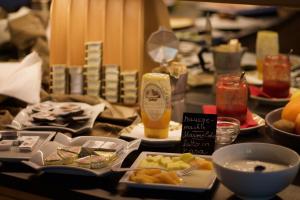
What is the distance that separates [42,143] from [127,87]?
55cm

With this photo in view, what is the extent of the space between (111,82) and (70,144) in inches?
20.3

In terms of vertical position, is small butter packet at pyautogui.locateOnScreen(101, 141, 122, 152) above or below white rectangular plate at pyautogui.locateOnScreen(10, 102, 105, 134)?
below

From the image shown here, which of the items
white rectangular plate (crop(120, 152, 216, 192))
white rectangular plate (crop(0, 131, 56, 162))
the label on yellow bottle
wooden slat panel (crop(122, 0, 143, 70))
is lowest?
white rectangular plate (crop(120, 152, 216, 192))

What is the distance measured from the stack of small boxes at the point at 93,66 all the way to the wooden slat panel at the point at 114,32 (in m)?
0.03

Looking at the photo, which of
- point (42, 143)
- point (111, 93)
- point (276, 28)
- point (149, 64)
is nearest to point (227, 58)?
point (149, 64)

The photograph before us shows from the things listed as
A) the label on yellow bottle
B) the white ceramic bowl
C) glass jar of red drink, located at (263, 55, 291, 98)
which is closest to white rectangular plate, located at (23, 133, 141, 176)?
the label on yellow bottle

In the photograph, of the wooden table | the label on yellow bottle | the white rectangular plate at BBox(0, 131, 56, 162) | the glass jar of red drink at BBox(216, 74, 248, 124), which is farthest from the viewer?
the glass jar of red drink at BBox(216, 74, 248, 124)

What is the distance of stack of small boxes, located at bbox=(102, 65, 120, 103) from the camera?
2365 mm

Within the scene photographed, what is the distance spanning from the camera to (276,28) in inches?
152

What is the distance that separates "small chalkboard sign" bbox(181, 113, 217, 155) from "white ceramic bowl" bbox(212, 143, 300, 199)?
0.18m

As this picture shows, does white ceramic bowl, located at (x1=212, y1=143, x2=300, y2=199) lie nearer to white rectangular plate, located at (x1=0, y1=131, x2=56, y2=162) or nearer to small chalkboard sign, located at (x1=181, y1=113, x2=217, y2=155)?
small chalkboard sign, located at (x1=181, y1=113, x2=217, y2=155)

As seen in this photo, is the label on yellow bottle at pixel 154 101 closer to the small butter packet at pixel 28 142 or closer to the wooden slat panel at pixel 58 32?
the small butter packet at pixel 28 142

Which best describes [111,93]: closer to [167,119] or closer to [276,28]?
[167,119]

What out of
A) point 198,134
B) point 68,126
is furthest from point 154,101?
point 68,126
